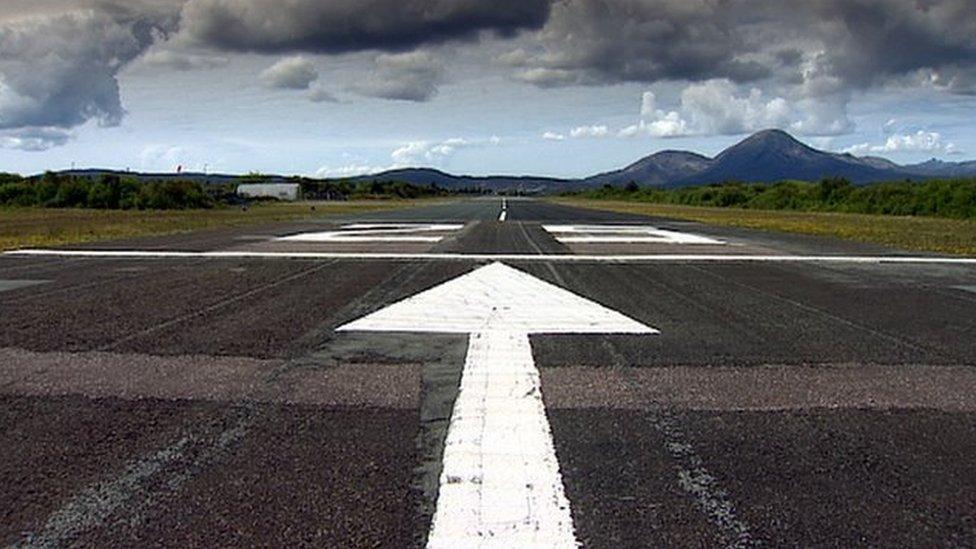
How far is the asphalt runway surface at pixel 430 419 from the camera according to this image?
2932 mm

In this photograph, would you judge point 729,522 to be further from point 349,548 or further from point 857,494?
point 349,548

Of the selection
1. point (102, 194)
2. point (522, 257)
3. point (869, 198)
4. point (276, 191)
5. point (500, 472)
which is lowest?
point (500, 472)

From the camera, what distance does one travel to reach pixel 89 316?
7.36 meters

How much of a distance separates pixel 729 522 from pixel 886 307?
640cm

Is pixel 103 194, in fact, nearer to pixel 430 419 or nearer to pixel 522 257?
pixel 522 257

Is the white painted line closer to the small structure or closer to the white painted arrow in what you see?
the white painted arrow

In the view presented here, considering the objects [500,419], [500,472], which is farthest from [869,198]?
[500,472]

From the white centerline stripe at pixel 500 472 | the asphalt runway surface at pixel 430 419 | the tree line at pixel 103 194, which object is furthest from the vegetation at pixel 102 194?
the white centerline stripe at pixel 500 472

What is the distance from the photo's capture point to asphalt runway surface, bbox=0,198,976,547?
9.62ft

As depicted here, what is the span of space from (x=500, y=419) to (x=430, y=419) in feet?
1.24

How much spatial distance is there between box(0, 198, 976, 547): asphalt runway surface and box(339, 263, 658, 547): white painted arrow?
9 centimetres

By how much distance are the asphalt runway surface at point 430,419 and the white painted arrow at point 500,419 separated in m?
0.09

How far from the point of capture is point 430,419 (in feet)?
13.7

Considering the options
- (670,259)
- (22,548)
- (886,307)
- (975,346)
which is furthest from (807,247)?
(22,548)
